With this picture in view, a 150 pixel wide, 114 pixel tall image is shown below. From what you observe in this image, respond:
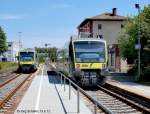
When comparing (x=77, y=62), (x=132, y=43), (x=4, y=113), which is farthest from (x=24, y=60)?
(x=4, y=113)

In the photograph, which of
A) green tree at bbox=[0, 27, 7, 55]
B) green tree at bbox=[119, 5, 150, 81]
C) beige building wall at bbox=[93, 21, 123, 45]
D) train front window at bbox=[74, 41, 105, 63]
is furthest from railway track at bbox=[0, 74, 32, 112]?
green tree at bbox=[0, 27, 7, 55]

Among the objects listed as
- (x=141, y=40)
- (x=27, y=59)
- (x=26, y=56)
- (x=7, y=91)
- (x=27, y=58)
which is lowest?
(x=7, y=91)

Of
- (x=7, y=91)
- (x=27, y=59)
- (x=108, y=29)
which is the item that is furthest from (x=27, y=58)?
(x=108, y=29)

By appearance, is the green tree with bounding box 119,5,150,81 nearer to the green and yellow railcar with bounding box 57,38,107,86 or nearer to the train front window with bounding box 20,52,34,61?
the green and yellow railcar with bounding box 57,38,107,86

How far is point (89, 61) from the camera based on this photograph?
28.9 meters

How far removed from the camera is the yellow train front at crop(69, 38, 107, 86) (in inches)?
1134

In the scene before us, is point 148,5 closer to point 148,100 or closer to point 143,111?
point 148,100

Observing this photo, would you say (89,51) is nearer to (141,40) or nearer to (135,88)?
(135,88)

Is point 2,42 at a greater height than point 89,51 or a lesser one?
greater

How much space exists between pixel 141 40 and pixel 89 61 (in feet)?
43.7

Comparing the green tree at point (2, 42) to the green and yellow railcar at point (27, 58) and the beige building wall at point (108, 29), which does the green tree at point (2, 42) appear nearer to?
the beige building wall at point (108, 29)

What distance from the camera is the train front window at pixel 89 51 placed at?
29.1 meters

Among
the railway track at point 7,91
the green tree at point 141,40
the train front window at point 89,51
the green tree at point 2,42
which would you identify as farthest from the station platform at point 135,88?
the green tree at point 2,42

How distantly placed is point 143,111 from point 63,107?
3042 mm
